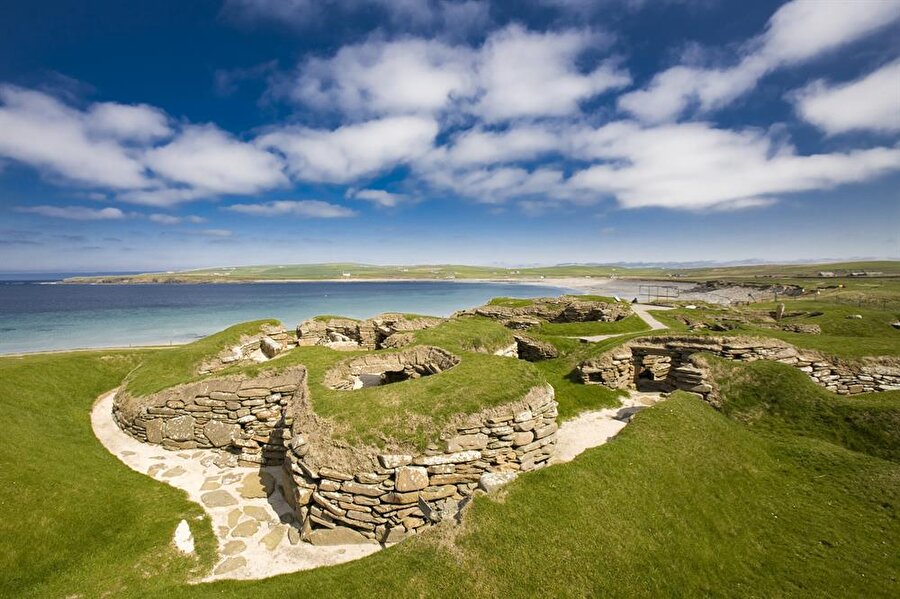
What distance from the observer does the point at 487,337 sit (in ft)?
62.9

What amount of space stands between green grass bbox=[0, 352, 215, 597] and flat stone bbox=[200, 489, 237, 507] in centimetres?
39

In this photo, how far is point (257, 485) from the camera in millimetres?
11367

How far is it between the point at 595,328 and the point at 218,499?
25.3 metres

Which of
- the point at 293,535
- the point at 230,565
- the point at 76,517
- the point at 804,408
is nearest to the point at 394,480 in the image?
the point at 293,535

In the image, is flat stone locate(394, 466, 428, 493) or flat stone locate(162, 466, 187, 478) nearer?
flat stone locate(394, 466, 428, 493)

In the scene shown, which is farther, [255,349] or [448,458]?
[255,349]

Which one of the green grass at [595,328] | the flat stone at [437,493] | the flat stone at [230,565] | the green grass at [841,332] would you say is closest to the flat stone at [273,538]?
the flat stone at [230,565]

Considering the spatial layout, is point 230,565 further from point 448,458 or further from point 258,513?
point 448,458

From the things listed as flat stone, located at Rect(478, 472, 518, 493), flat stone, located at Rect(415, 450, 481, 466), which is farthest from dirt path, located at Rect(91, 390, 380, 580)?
flat stone, located at Rect(478, 472, 518, 493)

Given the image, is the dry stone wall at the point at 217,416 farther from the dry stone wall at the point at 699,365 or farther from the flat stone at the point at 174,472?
the dry stone wall at the point at 699,365

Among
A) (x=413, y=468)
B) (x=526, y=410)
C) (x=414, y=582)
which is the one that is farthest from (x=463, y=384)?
(x=414, y=582)

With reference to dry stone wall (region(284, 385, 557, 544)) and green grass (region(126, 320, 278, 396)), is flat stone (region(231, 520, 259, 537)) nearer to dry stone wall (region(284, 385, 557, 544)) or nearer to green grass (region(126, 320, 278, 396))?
dry stone wall (region(284, 385, 557, 544))

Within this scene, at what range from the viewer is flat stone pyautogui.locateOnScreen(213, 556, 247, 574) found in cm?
800

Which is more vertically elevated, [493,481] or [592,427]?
[493,481]
